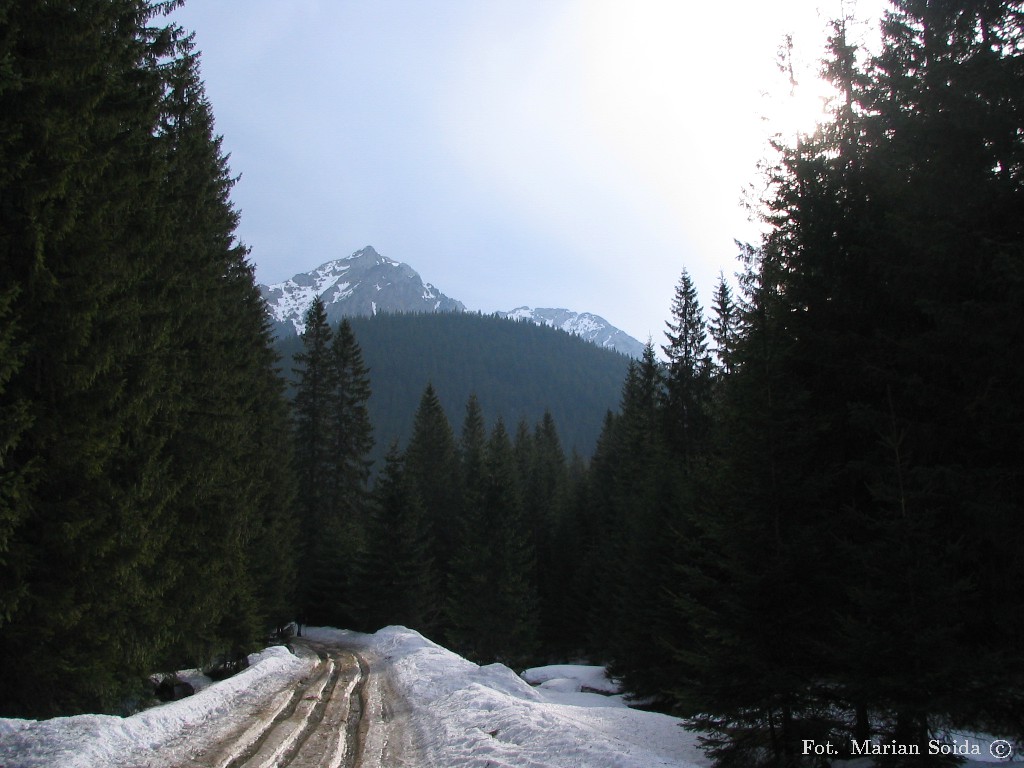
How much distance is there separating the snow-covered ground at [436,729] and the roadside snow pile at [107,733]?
0.06 ft

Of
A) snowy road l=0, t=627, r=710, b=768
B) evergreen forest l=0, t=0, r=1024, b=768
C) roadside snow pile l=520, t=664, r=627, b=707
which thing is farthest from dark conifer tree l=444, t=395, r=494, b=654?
evergreen forest l=0, t=0, r=1024, b=768

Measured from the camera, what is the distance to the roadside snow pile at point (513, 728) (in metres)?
9.65

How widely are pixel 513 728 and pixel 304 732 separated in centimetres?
379

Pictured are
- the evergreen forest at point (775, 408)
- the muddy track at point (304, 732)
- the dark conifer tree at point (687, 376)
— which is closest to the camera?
the evergreen forest at point (775, 408)

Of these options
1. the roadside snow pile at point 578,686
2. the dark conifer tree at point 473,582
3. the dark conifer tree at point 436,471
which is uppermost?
the dark conifer tree at point 436,471

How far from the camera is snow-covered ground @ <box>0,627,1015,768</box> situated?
846 cm

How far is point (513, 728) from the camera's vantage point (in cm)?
1140

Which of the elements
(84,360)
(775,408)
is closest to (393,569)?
(84,360)

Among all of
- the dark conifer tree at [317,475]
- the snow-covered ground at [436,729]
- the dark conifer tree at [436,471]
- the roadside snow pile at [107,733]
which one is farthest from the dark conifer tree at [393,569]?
the roadside snow pile at [107,733]

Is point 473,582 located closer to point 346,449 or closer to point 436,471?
point 346,449

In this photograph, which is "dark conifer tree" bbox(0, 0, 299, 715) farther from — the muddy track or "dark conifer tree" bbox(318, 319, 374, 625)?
"dark conifer tree" bbox(318, 319, 374, 625)

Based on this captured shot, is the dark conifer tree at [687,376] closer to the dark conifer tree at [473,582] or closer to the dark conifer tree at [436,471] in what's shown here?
the dark conifer tree at [473,582]

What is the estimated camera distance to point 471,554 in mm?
35750

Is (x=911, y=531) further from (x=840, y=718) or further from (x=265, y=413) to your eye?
(x=265, y=413)
